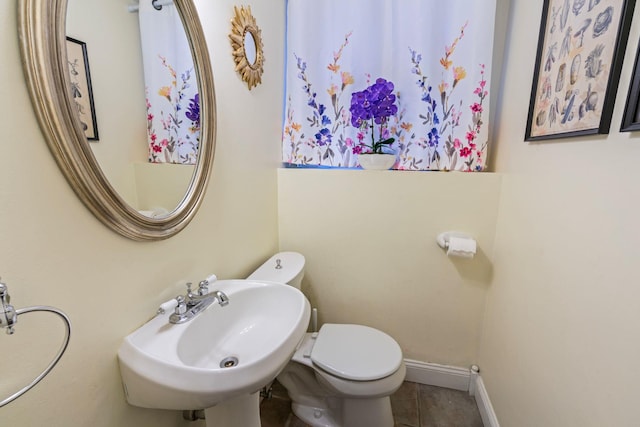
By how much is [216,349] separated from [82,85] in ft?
2.67

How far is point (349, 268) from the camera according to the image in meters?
1.58

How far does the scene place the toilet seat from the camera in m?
1.17

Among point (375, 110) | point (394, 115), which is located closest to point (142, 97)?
point (375, 110)

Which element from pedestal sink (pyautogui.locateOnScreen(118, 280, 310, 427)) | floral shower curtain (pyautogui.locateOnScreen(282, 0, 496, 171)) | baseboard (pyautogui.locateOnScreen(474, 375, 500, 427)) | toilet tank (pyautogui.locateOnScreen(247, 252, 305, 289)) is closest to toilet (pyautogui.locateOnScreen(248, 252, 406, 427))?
toilet tank (pyautogui.locateOnScreen(247, 252, 305, 289))

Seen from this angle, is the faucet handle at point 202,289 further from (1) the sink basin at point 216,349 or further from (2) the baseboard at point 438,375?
(2) the baseboard at point 438,375

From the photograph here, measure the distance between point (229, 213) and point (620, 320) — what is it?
3.98 ft

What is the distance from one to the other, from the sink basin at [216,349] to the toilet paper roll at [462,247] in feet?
2.60

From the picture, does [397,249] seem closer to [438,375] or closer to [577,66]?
[438,375]

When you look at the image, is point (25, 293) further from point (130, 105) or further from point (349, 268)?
point (349, 268)

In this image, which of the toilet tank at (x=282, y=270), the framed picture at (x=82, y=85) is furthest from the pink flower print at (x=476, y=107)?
the framed picture at (x=82, y=85)

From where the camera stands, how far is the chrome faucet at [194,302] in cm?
81

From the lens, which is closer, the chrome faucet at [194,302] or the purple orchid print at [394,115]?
the chrome faucet at [194,302]

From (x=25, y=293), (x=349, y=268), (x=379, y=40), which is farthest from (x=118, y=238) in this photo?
(x=379, y=40)

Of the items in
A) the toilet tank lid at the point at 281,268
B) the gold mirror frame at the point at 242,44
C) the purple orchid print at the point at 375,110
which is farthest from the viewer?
the purple orchid print at the point at 375,110
